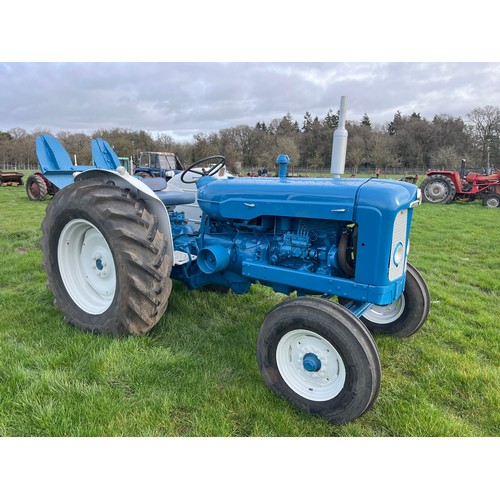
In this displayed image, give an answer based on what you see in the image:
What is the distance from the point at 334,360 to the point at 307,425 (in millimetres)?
416

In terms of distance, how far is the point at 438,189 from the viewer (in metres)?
15.1

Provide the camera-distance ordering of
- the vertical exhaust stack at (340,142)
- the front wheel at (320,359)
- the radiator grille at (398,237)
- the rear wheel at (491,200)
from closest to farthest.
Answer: the front wheel at (320,359) → the radiator grille at (398,237) → the vertical exhaust stack at (340,142) → the rear wheel at (491,200)

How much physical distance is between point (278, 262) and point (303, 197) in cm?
57

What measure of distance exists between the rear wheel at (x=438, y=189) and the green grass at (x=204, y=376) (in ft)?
38.4

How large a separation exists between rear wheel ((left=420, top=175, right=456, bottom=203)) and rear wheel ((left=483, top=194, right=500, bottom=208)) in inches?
43.9

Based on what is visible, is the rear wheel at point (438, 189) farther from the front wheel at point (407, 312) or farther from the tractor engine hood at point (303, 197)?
the tractor engine hood at point (303, 197)

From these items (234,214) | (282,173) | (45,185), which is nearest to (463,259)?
(282,173)

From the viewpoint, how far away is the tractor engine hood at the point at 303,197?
2502mm

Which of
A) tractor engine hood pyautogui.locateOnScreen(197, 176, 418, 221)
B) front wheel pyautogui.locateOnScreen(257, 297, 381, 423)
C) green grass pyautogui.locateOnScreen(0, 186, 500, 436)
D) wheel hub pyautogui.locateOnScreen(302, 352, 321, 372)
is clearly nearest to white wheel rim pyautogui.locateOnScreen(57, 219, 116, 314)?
green grass pyautogui.locateOnScreen(0, 186, 500, 436)

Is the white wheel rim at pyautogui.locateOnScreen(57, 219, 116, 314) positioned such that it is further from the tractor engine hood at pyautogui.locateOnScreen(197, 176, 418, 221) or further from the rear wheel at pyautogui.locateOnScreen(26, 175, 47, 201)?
the rear wheel at pyautogui.locateOnScreen(26, 175, 47, 201)

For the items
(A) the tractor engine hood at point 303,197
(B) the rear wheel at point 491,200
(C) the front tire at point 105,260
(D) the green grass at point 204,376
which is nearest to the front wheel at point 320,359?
→ (D) the green grass at point 204,376

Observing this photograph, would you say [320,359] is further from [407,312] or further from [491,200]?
[491,200]

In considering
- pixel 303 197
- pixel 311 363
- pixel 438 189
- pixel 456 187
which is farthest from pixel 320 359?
pixel 456 187

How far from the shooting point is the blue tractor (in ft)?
7.95
